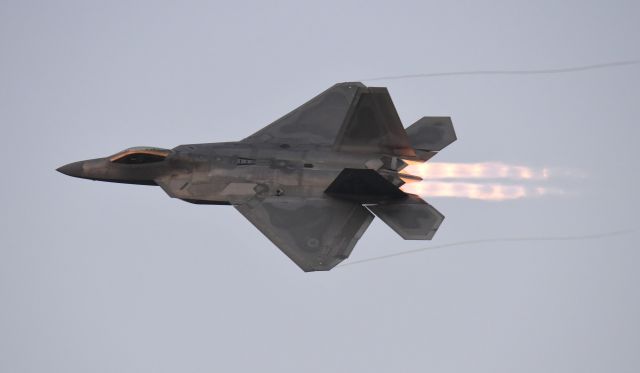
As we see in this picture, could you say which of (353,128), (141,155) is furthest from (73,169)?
(353,128)

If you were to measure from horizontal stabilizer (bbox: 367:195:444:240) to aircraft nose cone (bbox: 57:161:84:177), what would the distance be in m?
12.8

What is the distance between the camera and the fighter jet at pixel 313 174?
51.4 meters

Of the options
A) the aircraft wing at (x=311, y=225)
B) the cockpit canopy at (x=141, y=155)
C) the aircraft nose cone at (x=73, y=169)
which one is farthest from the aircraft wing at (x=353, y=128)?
the aircraft nose cone at (x=73, y=169)

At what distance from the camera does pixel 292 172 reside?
174 ft

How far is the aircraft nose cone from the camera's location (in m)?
55.6

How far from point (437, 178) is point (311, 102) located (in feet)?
21.5

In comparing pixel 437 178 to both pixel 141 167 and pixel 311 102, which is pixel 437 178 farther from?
pixel 141 167

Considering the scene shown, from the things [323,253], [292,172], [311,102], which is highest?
[311,102]

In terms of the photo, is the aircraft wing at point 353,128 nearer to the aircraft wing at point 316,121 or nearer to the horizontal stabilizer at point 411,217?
the aircraft wing at point 316,121

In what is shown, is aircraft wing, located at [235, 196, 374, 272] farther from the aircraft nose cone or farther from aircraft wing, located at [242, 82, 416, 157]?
the aircraft nose cone

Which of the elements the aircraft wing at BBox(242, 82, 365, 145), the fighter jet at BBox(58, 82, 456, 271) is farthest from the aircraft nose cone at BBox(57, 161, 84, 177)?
the aircraft wing at BBox(242, 82, 365, 145)

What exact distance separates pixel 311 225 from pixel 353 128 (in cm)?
464

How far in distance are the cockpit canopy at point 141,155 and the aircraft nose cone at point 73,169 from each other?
190 centimetres

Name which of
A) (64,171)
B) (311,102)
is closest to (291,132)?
(311,102)
